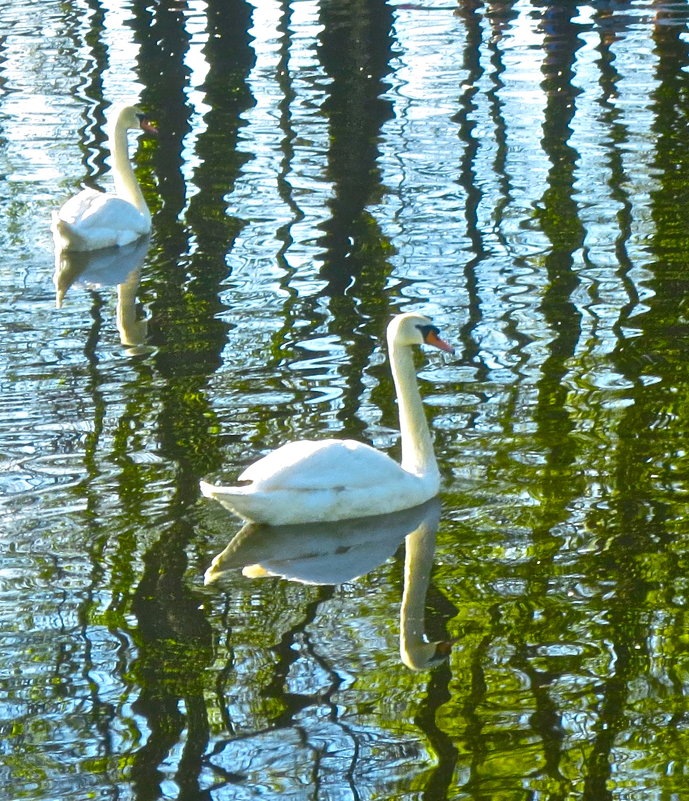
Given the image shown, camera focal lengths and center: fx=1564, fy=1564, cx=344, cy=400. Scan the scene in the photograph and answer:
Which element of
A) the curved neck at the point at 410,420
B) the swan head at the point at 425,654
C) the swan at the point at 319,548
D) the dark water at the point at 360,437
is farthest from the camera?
the curved neck at the point at 410,420

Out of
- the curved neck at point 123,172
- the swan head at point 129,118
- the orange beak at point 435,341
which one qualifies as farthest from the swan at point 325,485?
the swan head at point 129,118

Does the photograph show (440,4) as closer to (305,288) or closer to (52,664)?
(305,288)

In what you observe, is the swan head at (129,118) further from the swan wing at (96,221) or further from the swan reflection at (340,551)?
the swan reflection at (340,551)

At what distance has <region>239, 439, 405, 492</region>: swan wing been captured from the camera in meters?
7.69

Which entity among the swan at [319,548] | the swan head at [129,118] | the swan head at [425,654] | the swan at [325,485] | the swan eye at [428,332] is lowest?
the swan at [319,548]

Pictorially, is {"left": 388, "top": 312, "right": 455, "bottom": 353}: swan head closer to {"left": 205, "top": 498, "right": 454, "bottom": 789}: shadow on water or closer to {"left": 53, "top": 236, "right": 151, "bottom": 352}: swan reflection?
{"left": 205, "top": 498, "right": 454, "bottom": 789}: shadow on water

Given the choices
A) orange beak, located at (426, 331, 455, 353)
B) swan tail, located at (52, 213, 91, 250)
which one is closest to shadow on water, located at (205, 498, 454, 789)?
orange beak, located at (426, 331, 455, 353)

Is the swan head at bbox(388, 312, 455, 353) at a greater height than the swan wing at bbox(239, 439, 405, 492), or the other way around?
the swan head at bbox(388, 312, 455, 353)

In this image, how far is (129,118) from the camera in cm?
1511

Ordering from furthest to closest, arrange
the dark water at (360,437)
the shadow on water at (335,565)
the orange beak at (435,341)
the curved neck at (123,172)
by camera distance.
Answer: the curved neck at (123,172) → the orange beak at (435,341) → the shadow on water at (335,565) → the dark water at (360,437)

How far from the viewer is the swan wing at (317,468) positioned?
7688 mm

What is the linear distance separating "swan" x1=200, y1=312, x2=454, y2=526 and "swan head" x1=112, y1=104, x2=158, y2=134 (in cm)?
764

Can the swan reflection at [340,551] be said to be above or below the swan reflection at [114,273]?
A: above

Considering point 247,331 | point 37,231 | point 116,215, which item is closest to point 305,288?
point 247,331
